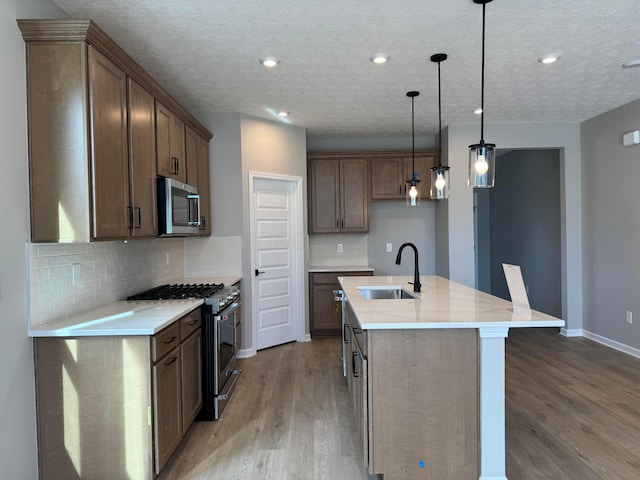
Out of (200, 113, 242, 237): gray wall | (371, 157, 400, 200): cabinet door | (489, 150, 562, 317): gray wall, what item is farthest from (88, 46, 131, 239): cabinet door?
(489, 150, 562, 317): gray wall

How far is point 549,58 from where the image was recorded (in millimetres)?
3004

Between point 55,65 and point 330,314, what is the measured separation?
154 inches

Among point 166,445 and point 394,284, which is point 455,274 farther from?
point 166,445

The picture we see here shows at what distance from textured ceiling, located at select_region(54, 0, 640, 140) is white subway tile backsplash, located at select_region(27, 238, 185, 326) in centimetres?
146

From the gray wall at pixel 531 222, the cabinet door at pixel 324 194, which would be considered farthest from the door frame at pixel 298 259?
the gray wall at pixel 531 222

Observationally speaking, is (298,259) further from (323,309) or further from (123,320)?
(123,320)

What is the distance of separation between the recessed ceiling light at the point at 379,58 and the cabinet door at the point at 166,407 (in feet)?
8.26

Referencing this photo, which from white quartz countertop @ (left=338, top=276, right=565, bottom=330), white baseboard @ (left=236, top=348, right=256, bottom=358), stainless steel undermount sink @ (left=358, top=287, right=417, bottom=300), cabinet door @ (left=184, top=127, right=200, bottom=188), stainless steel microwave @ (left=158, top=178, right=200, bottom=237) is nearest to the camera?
white quartz countertop @ (left=338, top=276, right=565, bottom=330)

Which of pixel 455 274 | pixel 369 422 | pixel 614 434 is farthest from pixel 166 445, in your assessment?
pixel 455 274

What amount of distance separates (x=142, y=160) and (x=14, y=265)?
979 mm

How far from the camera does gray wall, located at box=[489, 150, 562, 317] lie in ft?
17.5

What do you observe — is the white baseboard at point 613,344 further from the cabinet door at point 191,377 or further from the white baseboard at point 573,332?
the cabinet door at point 191,377

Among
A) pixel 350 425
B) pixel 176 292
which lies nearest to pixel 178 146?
pixel 176 292

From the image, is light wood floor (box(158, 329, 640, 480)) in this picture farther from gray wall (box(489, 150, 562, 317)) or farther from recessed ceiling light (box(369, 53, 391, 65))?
recessed ceiling light (box(369, 53, 391, 65))
